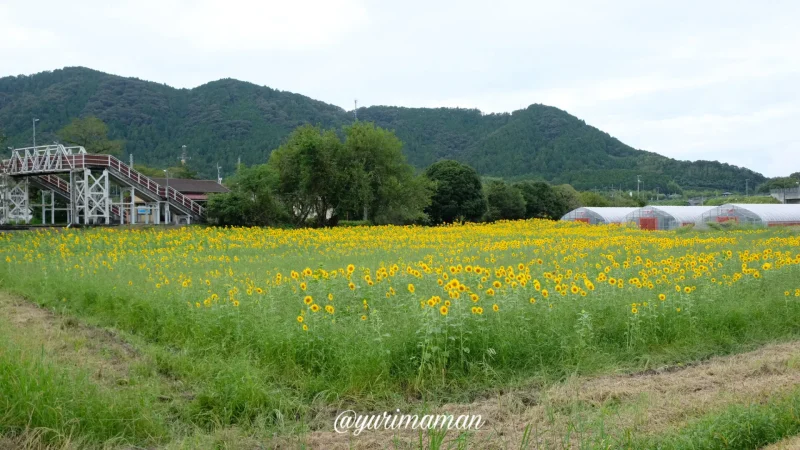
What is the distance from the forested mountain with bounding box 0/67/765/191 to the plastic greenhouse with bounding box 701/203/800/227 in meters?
56.6

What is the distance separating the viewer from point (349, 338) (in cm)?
651

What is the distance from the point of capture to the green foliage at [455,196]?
49625 millimetres

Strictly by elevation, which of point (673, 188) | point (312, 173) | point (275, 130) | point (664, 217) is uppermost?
point (275, 130)

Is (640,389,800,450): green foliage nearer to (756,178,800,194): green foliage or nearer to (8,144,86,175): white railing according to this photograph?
(8,144,86,175): white railing

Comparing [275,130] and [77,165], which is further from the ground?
[275,130]

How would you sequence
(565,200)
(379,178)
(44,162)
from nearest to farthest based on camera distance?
(44,162) → (379,178) → (565,200)

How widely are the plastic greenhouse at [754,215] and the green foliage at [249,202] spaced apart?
28201 mm

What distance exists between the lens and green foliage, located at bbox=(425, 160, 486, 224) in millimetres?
49625

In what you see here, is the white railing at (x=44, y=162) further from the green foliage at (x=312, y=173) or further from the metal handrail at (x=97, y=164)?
the green foliage at (x=312, y=173)

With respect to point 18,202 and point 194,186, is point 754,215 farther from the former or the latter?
point 194,186

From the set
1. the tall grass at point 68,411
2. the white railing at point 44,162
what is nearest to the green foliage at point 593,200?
the white railing at point 44,162

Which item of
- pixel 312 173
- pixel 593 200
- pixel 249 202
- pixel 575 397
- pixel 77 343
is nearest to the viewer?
pixel 575 397

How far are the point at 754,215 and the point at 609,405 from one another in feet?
132

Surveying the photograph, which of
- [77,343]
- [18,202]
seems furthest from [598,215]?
[77,343]
